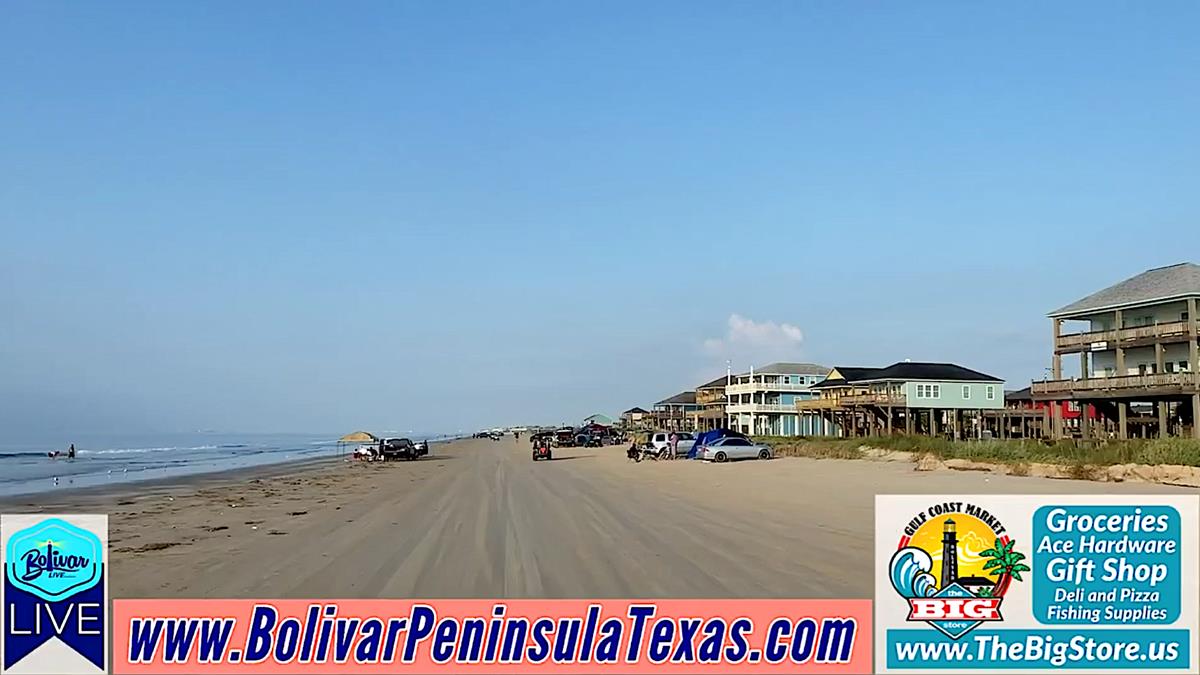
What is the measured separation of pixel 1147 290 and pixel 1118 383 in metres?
6.82

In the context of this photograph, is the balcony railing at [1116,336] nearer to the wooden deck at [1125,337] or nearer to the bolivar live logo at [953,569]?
the wooden deck at [1125,337]

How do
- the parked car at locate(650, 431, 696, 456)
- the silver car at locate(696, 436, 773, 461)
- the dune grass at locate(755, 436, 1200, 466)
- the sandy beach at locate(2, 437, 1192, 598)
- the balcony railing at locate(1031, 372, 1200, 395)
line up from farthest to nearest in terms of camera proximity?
1. the parked car at locate(650, 431, 696, 456)
2. the silver car at locate(696, 436, 773, 461)
3. the balcony railing at locate(1031, 372, 1200, 395)
4. the dune grass at locate(755, 436, 1200, 466)
5. the sandy beach at locate(2, 437, 1192, 598)

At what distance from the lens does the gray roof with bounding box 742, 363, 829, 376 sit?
299 ft

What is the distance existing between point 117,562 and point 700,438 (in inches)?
1631

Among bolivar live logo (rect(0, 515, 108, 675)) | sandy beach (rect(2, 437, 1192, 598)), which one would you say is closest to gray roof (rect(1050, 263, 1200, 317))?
sandy beach (rect(2, 437, 1192, 598))

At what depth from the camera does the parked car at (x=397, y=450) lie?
5919 centimetres

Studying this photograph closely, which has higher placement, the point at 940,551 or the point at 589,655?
the point at 940,551

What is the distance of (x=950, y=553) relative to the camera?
6559mm

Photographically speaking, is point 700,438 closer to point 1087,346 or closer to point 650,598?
point 1087,346

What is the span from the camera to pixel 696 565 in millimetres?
11727

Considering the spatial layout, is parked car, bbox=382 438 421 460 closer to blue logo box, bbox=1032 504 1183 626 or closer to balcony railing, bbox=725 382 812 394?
balcony railing, bbox=725 382 812 394

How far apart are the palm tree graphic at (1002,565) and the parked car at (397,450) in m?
55.3

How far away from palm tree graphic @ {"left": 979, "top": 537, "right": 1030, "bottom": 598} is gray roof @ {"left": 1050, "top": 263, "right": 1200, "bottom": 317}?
45856 mm

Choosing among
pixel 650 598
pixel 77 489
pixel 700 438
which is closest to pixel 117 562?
pixel 650 598
